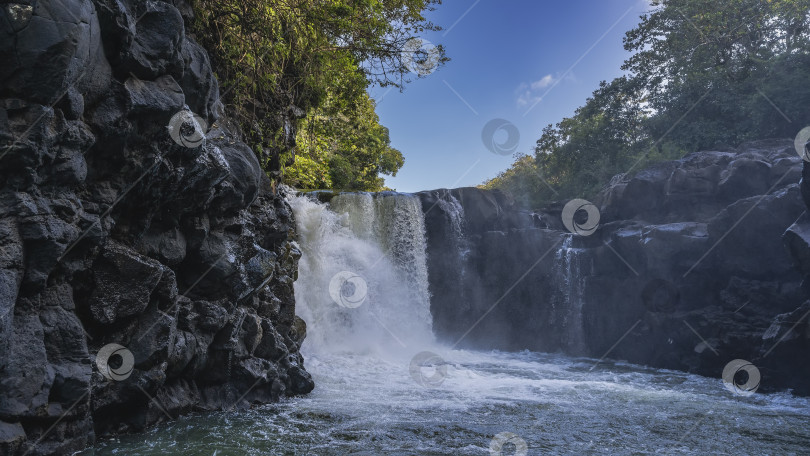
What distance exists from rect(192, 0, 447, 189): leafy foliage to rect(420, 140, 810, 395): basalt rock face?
304 inches

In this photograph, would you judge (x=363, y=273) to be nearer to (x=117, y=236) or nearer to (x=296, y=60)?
(x=296, y=60)

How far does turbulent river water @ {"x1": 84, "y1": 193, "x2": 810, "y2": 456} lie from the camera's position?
5918mm

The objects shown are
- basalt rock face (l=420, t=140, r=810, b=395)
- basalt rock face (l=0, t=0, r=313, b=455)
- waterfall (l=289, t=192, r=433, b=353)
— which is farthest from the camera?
waterfall (l=289, t=192, r=433, b=353)

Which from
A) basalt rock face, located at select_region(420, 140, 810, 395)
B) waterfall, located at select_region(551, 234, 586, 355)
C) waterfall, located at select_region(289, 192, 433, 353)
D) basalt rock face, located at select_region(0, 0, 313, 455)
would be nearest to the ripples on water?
basalt rock face, located at select_region(0, 0, 313, 455)

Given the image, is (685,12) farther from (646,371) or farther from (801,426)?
(801,426)

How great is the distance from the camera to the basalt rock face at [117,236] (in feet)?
13.5

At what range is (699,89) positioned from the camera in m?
24.9

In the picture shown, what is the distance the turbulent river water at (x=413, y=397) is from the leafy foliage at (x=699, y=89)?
14290 millimetres

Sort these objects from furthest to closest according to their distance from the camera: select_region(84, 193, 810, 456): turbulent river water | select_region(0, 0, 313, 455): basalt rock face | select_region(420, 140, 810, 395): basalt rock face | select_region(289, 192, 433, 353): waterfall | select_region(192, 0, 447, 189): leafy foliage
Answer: select_region(289, 192, 433, 353): waterfall, select_region(420, 140, 810, 395): basalt rock face, select_region(192, 0, 447, 189): leafy foliage, select_region(84, 193, 810, 456): turbulent river water, select_region(0, 0, 313, 455): basalt rock face

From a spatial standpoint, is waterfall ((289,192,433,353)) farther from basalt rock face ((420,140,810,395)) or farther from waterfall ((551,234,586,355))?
waterfall ((551,234,586,355))

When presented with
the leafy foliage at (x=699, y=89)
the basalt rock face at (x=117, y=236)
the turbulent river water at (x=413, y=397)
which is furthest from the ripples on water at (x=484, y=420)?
the leafy foliage at (x=699, y=89)

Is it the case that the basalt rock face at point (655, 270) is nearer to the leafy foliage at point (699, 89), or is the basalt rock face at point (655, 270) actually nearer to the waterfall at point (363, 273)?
the waterfall at point (363, 273)

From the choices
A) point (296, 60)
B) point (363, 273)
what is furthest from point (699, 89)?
point (296, 60)

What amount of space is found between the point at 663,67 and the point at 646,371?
2143 cm
